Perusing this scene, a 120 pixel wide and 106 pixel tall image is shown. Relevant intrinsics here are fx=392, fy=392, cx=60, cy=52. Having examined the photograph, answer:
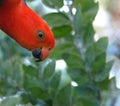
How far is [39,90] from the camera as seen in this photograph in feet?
2.65

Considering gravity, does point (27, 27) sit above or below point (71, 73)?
above

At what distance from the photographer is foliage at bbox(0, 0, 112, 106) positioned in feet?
2.66

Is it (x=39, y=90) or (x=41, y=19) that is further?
(x=41, y=19)

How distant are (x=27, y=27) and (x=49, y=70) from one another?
0.54 feet

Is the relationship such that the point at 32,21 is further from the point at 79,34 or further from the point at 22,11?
the point at 79,34

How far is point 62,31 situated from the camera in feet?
2.81

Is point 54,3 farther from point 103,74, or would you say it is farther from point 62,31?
point 103,74

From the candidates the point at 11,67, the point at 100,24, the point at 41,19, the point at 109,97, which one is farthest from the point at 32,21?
the point at 100,24

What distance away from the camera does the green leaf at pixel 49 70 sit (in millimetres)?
842

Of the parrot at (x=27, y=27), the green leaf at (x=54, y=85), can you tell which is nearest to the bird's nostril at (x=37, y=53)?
the parrot at (x=27, y=27)

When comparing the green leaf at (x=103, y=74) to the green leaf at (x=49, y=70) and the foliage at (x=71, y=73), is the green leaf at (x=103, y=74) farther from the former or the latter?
the green leaf at (x=49, y=70)

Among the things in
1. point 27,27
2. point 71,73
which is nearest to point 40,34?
point 27,27

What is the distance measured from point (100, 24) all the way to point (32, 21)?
1425mm

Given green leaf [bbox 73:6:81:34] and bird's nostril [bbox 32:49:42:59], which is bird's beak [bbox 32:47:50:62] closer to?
bird's nostril [bbox 32:49:42:59]
